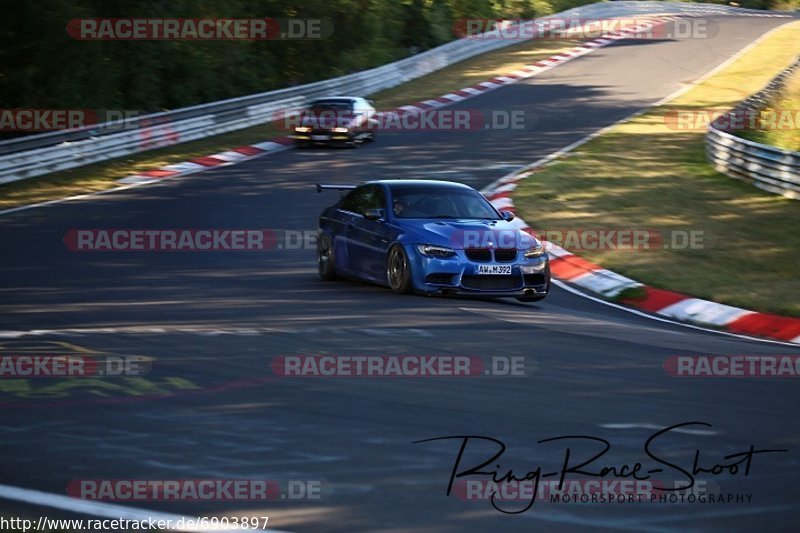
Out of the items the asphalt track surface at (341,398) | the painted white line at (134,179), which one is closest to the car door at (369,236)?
the asphalt track surface at (341,398)

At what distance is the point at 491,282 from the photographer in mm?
12930

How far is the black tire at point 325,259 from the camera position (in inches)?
588

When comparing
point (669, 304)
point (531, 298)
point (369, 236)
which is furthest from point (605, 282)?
point (369, 236)

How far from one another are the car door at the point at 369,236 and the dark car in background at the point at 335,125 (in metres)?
14.5

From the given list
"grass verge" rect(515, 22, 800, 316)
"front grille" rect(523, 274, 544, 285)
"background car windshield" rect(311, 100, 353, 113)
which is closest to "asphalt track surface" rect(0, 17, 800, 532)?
"front grille" rect(523, 274, 544, 285)

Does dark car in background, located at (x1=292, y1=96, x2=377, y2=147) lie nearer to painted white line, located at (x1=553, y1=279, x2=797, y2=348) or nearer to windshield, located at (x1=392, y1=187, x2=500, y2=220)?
painted white line, located at (x1=553, y1=279, x2=797, y2=348)

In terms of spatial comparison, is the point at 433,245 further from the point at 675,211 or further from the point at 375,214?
the point at 675,211

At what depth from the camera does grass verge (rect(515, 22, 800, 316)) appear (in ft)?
49.9

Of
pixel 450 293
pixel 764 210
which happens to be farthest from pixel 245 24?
pixel 450 293

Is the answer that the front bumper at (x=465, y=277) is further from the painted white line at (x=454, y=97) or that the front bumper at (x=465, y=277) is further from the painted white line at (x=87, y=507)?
the painted white line at (x=454, y=97)

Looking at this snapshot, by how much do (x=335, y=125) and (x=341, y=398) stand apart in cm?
2177

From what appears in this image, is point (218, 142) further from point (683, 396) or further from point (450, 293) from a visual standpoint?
point (683, 396)

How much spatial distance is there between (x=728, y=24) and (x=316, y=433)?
50.5m

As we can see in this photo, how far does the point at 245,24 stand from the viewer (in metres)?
38.6
